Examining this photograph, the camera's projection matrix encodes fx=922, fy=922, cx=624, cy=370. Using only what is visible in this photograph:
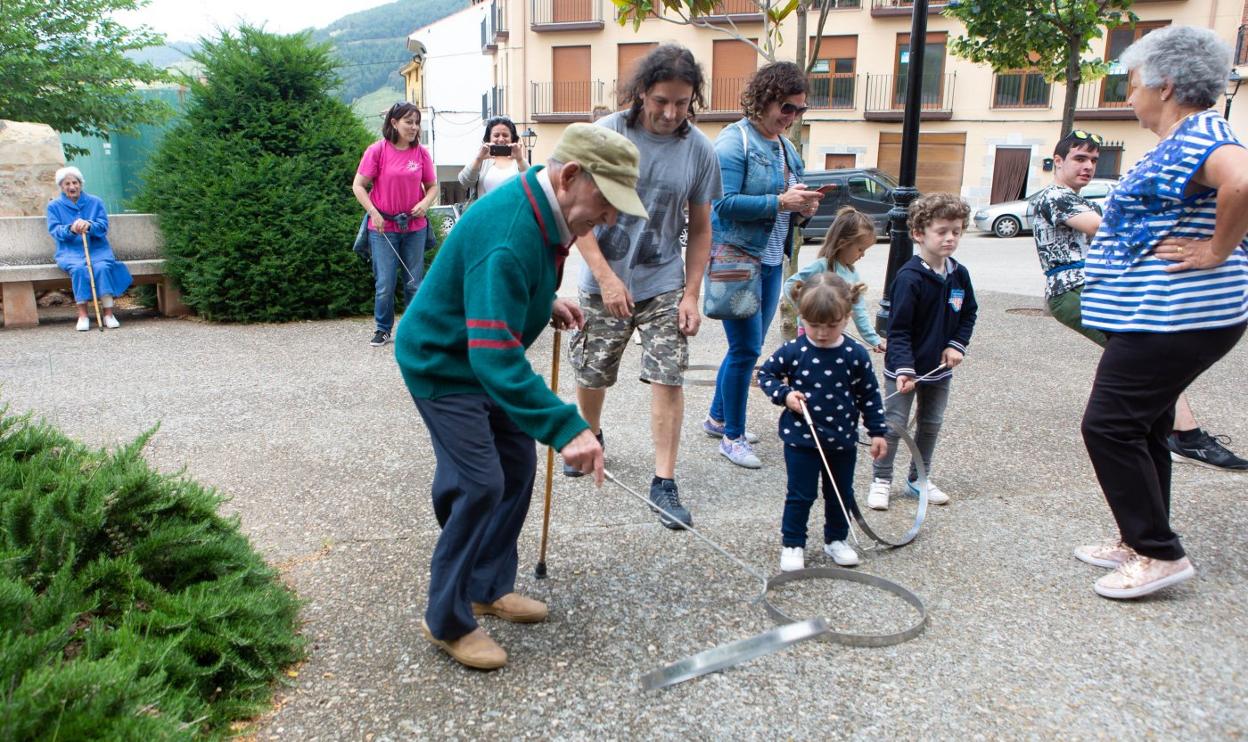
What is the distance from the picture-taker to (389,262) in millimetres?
7836

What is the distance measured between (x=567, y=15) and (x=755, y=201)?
3403 centimetres

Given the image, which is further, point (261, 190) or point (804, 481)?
point (261, 190)

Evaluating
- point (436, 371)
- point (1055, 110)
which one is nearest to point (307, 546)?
point (436, 371)

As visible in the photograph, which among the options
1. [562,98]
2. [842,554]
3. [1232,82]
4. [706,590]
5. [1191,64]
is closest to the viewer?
[1191,64]

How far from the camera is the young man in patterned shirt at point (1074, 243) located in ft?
14.4

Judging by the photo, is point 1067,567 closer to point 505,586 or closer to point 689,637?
point 689,637

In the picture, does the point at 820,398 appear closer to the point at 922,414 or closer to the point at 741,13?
the point at 922,414

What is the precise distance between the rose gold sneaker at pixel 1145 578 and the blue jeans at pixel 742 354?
74.9 inches

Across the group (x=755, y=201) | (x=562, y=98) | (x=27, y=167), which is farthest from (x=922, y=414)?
(x=562, y=98)

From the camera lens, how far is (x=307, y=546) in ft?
12.5

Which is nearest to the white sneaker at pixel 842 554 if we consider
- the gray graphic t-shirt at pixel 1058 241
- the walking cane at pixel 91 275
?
the gray graphic t-shirt at pixel 1058 241

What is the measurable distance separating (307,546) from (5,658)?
1619 mm

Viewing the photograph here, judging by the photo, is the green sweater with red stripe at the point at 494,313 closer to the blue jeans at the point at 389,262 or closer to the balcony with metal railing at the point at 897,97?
the blue jeans at the point at 389,262

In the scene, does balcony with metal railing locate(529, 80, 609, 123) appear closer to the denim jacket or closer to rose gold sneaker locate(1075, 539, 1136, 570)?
the denim jacket
